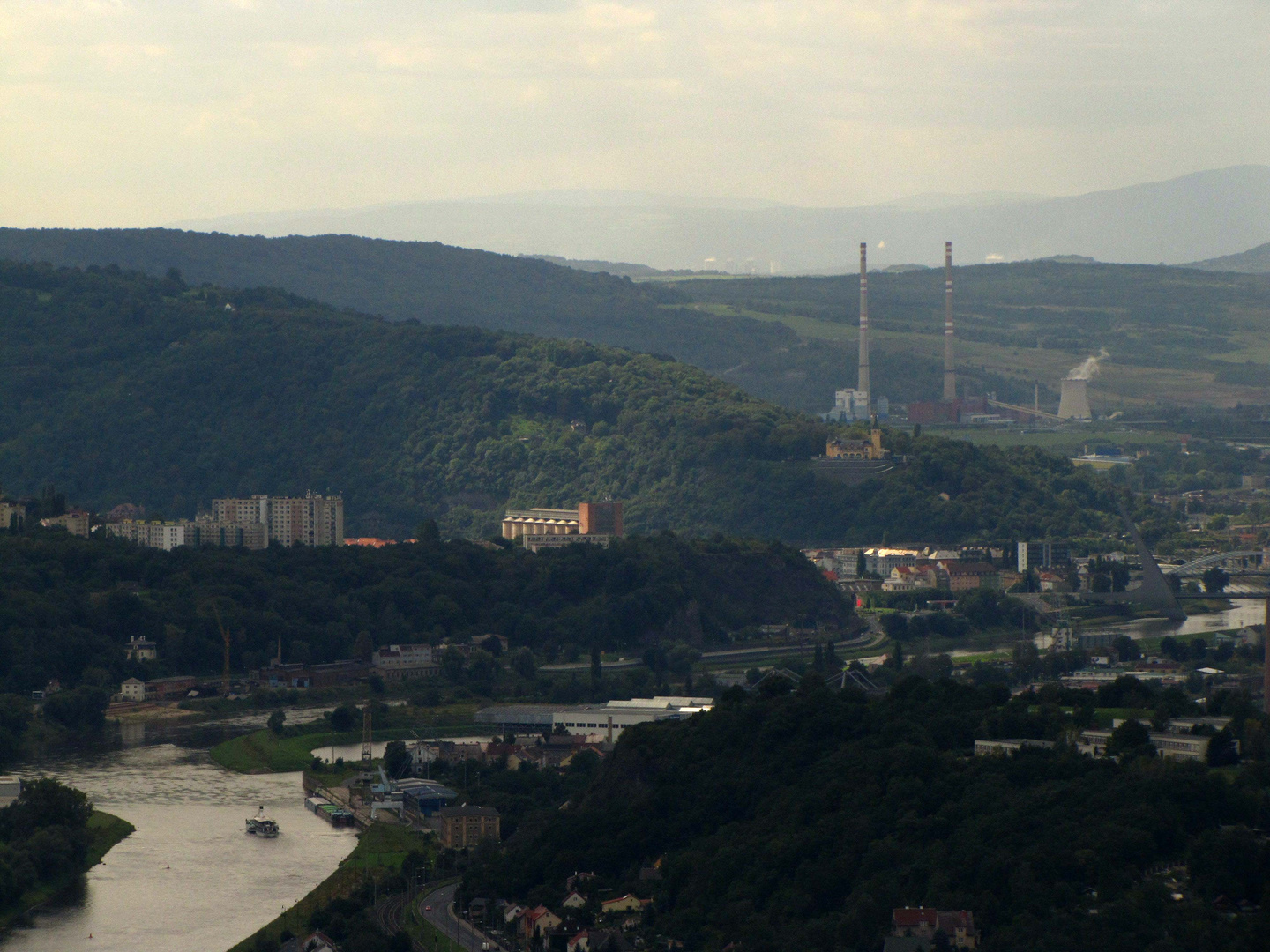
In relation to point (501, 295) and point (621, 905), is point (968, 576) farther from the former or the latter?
point (501, 295)

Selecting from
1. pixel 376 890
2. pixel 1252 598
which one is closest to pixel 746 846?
pixel 376 890

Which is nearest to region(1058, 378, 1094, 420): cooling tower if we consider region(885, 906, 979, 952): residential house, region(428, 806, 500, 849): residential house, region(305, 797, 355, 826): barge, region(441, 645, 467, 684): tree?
region(441, 645, 467, 684): tree

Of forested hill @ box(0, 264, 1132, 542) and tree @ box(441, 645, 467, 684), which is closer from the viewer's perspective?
tree @ box(441, 645, 467, 684)

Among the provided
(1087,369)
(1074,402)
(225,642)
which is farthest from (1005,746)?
(1087,369)

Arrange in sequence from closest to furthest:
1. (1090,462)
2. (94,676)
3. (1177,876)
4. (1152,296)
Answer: (1177,876), (94,676), (1090,462), (1152,296)

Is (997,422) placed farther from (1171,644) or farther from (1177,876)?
(1177,876)

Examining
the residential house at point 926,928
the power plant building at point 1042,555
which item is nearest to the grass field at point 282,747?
the residential house at point 926,928

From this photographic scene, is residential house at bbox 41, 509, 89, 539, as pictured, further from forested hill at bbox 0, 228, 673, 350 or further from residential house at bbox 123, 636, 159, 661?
forested hill at bbox 0, 228, 673, 350
